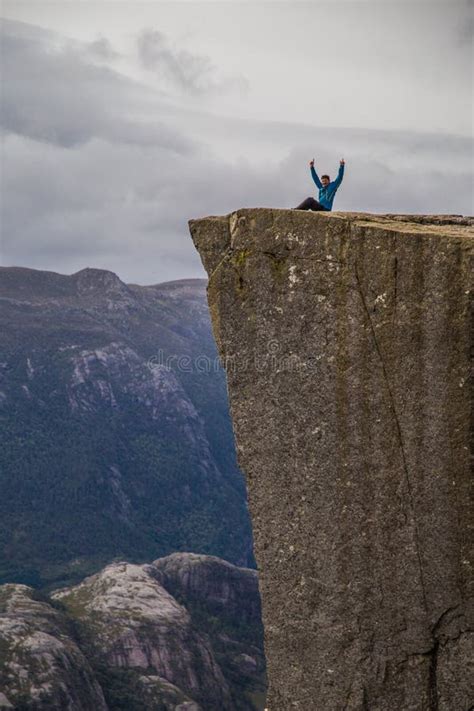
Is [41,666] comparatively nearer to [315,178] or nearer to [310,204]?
[315,178]

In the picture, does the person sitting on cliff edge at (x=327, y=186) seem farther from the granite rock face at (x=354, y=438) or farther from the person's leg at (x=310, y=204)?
the granite rock face at (x=354, y=438)

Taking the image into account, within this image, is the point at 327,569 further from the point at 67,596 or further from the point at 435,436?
the point at 67,596

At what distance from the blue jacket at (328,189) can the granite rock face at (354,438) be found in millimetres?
4609

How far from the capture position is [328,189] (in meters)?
18.8

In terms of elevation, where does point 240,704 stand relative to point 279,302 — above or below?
below

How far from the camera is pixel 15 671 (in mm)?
74812

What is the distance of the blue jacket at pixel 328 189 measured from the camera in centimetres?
1872

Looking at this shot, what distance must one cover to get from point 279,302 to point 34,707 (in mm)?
65575

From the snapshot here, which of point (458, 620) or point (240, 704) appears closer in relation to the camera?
point (458, 620)

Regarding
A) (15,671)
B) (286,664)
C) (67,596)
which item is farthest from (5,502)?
(286,664)

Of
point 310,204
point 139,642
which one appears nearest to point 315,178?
point 310,204

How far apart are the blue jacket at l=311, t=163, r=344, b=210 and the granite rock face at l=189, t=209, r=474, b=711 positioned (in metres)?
4.61

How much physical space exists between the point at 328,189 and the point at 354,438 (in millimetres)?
6848
